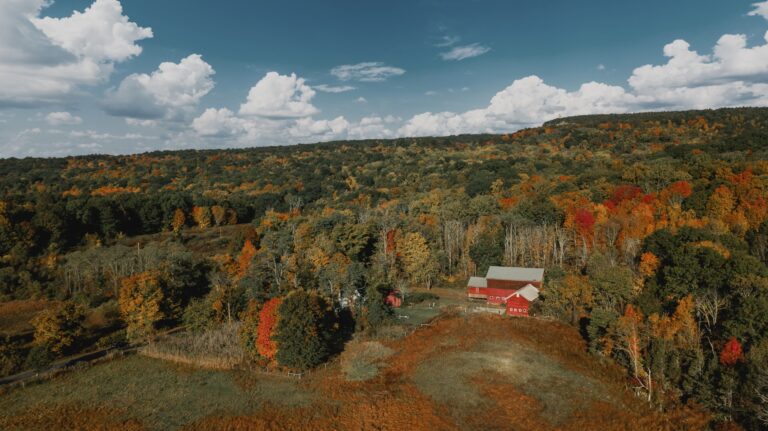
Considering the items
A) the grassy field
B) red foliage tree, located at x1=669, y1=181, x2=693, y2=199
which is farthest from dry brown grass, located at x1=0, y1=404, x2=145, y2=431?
red foliage tree, located at x1=669, y1=181, x2=693, y2=199

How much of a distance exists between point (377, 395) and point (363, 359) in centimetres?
684

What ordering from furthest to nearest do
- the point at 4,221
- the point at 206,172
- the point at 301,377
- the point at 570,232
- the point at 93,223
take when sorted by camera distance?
the point at 206,172
the point at 93,223
the point at 4,221
the point at 570,232
the point at 301,377

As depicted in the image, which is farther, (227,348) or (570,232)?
(570,232)

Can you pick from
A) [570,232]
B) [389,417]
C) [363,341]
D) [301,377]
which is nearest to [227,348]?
[301,377]

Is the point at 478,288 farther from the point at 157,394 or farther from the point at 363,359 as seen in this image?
the point at 157,394

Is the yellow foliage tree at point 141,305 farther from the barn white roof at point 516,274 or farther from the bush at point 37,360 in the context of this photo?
the barn white roof at point 516,274

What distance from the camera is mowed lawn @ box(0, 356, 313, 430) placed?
29.2 metres

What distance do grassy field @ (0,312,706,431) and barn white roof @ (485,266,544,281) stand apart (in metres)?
16.8

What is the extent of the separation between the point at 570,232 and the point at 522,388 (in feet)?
147

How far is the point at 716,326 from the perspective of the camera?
3572cm

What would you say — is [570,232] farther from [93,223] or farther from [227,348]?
[93,223]

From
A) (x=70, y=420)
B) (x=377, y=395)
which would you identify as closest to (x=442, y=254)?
(x=377, y=395)

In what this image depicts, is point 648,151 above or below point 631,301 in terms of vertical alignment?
above

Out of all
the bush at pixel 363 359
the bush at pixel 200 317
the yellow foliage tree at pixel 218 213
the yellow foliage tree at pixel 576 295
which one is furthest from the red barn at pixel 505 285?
the yellow foliage tree at pixel 218 213
